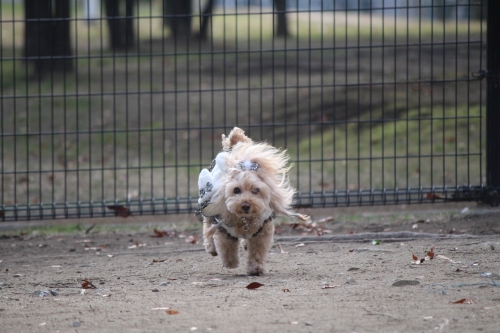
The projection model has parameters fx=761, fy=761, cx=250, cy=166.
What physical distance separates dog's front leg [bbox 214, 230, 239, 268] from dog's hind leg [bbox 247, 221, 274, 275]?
0.11 m

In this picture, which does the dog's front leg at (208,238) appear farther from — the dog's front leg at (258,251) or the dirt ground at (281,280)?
the dog's front leg at (258,251)

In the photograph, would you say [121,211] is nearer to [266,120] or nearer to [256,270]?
[256,270]

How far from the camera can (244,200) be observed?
14.9 ft

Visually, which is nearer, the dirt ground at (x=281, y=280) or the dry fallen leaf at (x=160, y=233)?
the dirt ground at (x=281, y=280)

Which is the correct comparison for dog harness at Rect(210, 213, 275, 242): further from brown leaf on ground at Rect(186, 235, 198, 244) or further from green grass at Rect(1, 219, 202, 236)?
green grass at Rect(1, 219, 202, 236)

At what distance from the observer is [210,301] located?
4.06 meters

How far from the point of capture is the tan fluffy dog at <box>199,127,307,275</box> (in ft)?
15.1

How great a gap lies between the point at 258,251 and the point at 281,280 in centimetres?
33

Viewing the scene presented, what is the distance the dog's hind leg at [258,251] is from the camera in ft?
16.1

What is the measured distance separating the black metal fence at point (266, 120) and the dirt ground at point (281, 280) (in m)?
0.39

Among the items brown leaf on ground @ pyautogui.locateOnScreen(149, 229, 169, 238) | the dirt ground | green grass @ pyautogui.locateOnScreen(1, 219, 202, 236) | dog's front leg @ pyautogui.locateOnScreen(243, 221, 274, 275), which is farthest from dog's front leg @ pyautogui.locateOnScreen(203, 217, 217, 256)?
green grass @ pyautogui.locateOnScreen(1, 219, 202, 236)

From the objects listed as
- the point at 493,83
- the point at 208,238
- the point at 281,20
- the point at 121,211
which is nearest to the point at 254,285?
the point at 208,238

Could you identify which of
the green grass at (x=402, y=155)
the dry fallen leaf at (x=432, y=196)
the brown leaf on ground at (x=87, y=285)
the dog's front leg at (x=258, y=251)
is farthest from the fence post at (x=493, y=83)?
the brown leaf on ground at (x=87, y=285)

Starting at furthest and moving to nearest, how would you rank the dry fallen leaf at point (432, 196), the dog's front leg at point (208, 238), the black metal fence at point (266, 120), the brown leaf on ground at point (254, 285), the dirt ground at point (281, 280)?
the dry fallen leaf at point (432, 196) → the black metal fence at point (266, 120) → the dog's front leg at point (208, 238) → the brown leaf on ground at point (254, 285) → the dirt ground at point (281, 280)
